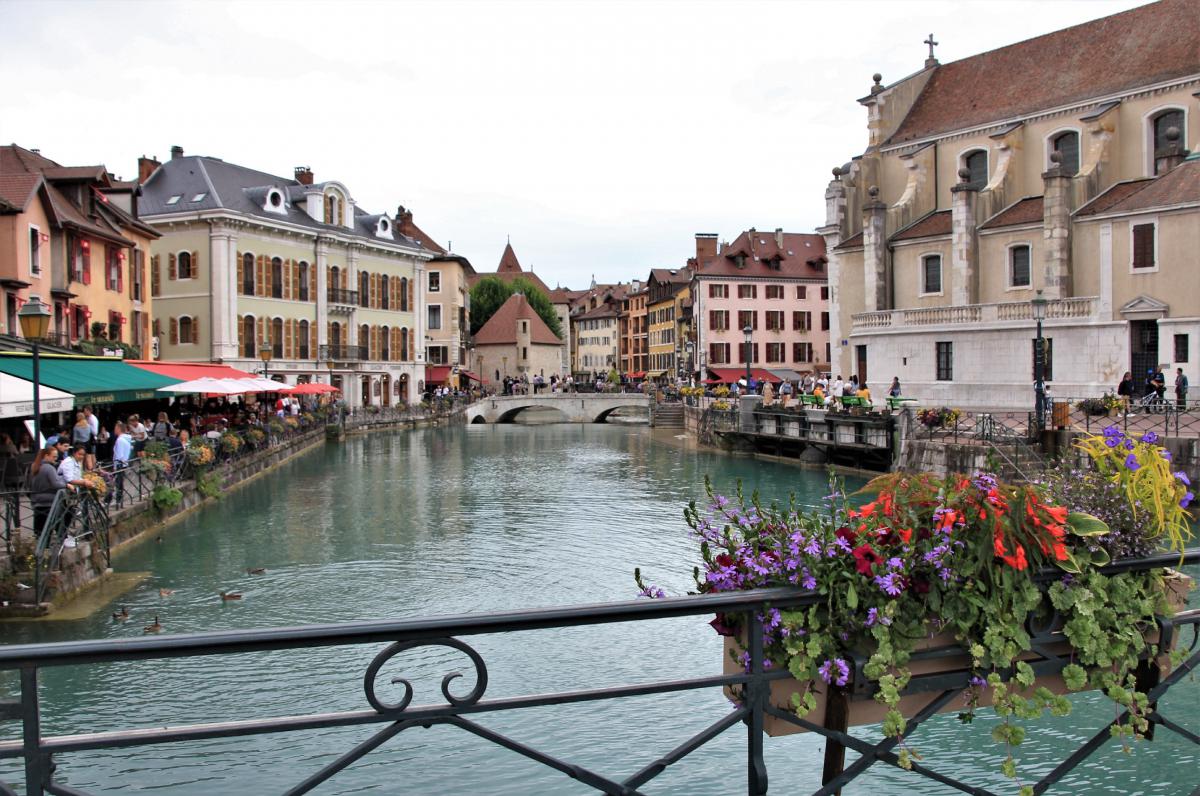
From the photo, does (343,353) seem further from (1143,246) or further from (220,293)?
(1143,246)

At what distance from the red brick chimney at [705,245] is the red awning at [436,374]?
22214 mm

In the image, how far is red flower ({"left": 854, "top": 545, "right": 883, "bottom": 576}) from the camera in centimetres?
297

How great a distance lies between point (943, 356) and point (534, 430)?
30.4 meters

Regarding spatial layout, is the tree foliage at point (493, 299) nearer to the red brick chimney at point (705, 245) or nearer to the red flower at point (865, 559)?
the red brick chimney at point (705, 245)

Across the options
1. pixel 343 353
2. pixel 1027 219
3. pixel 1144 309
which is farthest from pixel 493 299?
pixel 1144 309

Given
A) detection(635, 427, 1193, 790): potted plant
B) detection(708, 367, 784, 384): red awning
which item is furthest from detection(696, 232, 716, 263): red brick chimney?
detection(635, 427, 1193, 790): potted plant

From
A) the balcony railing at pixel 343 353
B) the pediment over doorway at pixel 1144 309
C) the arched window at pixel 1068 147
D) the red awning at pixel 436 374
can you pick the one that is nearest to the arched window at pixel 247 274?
the balcony railing at pixel 343 353

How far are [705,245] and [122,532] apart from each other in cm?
6803

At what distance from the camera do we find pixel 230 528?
75.9ft

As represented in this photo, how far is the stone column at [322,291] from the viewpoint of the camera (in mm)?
58281

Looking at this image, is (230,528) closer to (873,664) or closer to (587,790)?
(587,790)

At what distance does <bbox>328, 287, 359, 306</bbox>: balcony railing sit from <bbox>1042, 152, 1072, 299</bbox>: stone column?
38.1m

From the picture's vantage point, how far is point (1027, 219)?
4034 centimetres

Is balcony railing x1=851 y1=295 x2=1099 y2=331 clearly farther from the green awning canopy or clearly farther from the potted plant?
the potted plant
